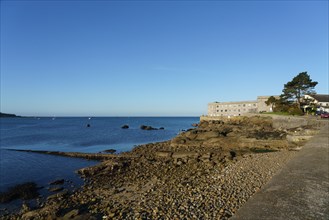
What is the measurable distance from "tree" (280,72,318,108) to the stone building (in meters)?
15.6

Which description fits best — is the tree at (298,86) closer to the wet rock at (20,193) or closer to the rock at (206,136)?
the rock at (206,136)

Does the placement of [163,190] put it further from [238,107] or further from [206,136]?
[238,107]

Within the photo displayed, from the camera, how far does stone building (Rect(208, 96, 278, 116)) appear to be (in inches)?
3041

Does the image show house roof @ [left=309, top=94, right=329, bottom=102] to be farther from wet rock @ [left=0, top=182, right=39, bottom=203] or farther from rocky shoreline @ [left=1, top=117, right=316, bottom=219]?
wet rock @ [left=0, top=182, right=39, bottom=203]

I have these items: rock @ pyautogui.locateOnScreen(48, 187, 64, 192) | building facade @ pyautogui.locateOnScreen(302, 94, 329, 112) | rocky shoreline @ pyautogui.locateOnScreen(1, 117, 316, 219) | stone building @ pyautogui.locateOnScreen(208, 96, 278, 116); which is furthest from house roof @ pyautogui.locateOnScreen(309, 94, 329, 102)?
rock @ pyautogui.locateOnScreen(48, 187, 64, 192)

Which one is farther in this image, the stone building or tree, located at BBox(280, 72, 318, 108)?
the stone building

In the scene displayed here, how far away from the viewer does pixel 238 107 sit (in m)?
84.8

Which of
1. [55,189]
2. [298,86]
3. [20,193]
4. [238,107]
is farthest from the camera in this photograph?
[238,107]

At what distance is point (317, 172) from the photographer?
813 cm

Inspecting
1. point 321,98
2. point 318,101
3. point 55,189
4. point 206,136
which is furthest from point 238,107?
point 55,189

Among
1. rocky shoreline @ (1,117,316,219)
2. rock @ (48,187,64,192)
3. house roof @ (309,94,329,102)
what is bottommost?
rock @ (48,187,64,192)

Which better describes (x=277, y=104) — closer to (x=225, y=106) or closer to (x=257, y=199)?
(x=225, y=106)

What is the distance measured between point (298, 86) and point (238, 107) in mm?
29635

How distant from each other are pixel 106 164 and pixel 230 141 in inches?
600
